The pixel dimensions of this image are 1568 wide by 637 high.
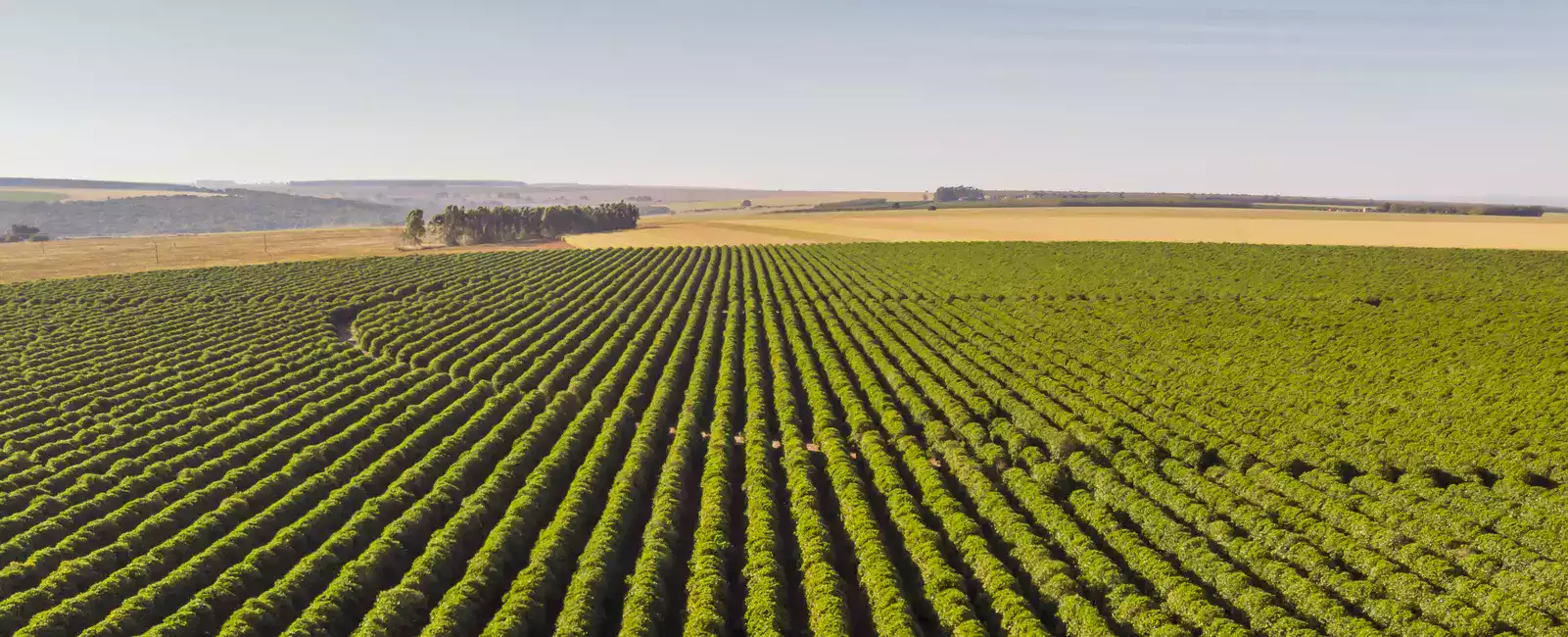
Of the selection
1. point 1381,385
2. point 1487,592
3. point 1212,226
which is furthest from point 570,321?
point 1212,226

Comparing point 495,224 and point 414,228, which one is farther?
point 495,224

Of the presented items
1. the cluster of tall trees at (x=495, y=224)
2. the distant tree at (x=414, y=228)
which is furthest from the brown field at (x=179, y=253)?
the cluster of tall trees at (x=495, y=224)

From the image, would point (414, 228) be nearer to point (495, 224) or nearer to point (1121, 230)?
point (495, 224)

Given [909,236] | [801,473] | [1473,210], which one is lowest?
[801,473]

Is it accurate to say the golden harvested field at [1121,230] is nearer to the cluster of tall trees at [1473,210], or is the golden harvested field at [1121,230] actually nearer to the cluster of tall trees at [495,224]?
the cluster of tall trees at [495,224]

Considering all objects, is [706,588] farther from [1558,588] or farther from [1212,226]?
[1212,226]

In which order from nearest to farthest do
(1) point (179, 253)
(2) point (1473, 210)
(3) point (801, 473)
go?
(3) point (801, 473) < (1) point (179, 253) < (2) point (1473, 210)

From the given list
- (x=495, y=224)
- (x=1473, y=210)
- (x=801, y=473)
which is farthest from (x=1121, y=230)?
(x=801, y=473)
